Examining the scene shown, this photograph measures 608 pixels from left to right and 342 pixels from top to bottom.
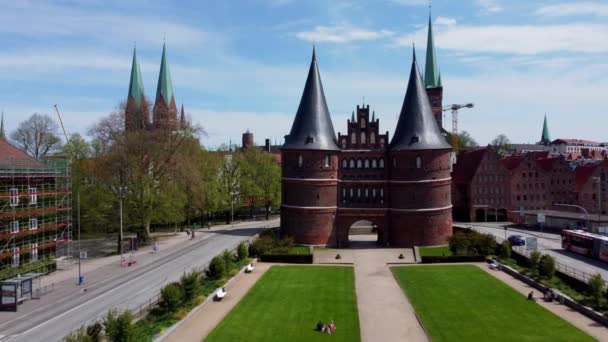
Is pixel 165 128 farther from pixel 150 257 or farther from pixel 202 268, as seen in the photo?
pixel 202 268

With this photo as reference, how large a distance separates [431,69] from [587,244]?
1941 inches

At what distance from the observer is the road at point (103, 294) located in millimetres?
27188

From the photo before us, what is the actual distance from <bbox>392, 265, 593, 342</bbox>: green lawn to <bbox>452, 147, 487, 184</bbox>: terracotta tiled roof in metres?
36.2

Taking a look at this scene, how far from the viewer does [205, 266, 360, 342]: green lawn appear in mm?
25281

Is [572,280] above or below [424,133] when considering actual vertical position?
below

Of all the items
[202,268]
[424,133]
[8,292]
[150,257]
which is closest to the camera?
[8,292]

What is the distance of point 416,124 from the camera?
171 feet

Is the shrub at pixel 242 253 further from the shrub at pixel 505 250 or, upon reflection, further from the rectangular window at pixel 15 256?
the shrub at pixel 505 250

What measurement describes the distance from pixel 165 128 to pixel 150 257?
48.6 ft

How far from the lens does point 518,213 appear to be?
7075 centimetres

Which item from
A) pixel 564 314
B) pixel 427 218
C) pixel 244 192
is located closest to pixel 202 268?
pixel 427 218

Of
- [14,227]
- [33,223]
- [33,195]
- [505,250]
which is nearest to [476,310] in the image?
[505,250]

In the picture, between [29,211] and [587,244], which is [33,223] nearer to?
[29,211]

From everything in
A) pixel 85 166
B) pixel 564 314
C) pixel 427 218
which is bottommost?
pixel 564 314
